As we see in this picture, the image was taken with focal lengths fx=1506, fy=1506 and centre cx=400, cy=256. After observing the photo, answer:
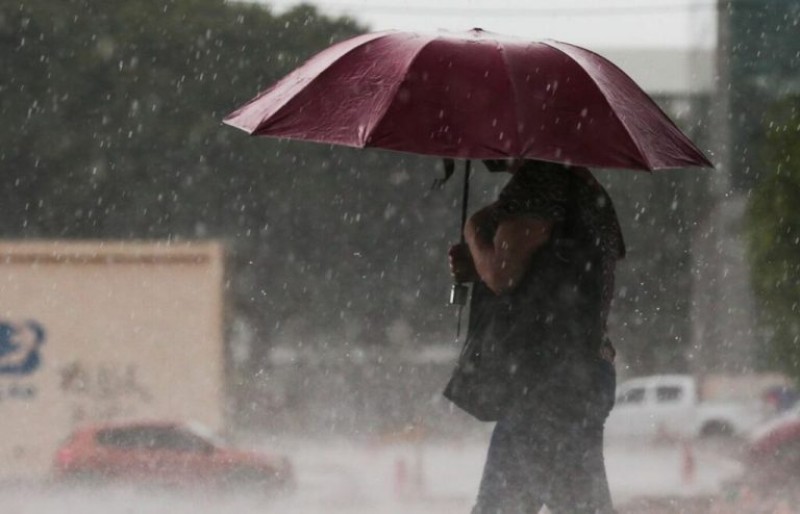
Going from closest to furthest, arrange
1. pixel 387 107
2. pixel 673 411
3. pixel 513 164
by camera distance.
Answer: pixel 387 107
pixel 513 164
pixel 673 411

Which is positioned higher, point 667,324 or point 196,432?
point 667,324

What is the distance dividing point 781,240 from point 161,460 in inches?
216

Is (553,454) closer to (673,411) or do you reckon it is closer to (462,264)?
(462,264)

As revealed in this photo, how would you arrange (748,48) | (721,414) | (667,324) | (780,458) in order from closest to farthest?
(780,458), (748,48), (721,414), (667,324)

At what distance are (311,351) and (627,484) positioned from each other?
4.36 metres

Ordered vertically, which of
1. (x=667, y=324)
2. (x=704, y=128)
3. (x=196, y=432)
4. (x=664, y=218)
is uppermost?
(x=704, y=128)

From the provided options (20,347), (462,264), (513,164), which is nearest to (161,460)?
(20,347)

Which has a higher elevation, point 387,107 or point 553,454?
point 387,107

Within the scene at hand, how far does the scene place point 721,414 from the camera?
12203mm

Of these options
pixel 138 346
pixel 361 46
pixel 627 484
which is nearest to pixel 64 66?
pixel 138 346

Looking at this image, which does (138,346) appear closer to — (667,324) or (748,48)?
(667,324)

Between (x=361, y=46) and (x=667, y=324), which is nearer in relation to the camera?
(x=361, y=46)

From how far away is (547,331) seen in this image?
3.54 metres

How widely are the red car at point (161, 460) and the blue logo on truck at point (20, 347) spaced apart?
3.09ft
